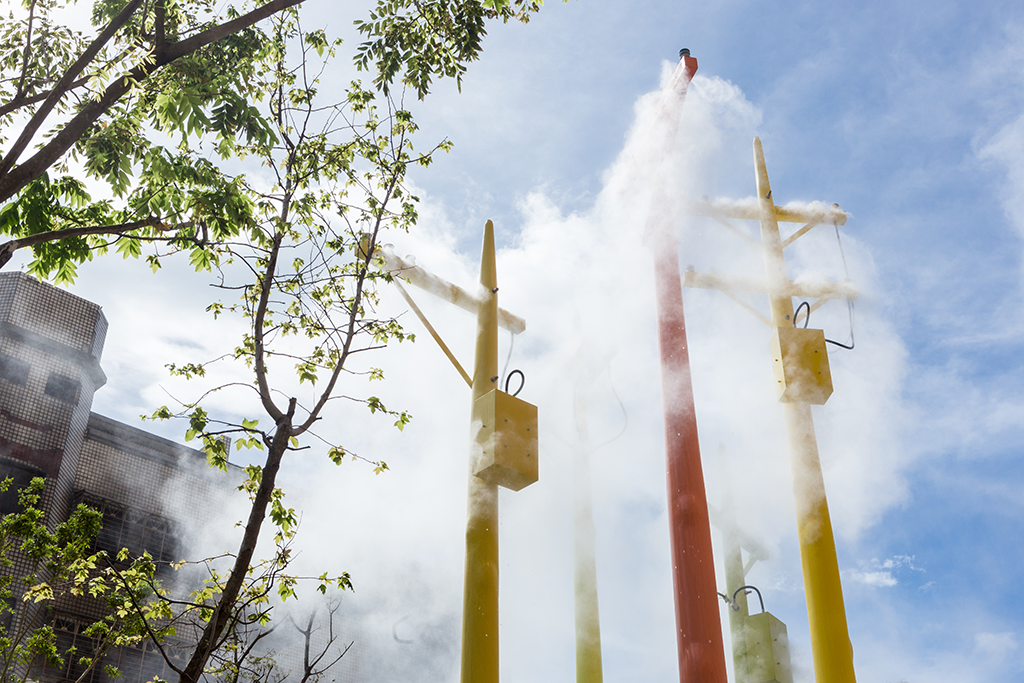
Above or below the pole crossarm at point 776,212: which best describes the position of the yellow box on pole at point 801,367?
below

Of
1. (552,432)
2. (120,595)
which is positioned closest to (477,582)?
(120,595)

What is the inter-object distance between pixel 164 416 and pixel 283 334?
1.04 metres

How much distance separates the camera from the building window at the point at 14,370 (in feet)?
64.1

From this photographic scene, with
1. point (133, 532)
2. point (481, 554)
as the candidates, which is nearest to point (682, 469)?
point (481, 554)

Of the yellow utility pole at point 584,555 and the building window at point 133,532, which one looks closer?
the yellow utility pole at point 584,555

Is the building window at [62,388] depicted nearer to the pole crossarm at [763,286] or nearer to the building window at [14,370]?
the building window at [14,370]

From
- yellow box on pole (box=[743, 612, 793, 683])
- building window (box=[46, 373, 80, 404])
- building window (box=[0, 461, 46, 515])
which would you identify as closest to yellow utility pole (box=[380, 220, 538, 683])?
yellow box on pole (box=[743, 612, 793, 683])

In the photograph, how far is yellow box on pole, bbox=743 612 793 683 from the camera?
22.1ft

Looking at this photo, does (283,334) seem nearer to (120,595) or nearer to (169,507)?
(120,595)

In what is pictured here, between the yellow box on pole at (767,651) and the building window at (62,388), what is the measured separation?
65.3 ft

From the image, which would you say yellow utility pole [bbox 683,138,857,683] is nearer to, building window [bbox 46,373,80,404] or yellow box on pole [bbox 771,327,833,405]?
yellow box on pole [bbox 771,327,833,405]

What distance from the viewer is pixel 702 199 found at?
8398 millimetres

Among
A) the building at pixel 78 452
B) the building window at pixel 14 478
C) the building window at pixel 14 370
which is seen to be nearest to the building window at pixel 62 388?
the building at pixel 78 452

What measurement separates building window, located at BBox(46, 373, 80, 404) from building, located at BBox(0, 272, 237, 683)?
1.1 inches
